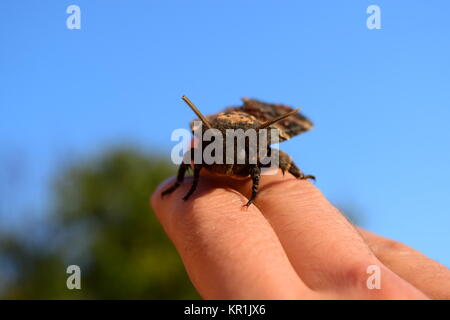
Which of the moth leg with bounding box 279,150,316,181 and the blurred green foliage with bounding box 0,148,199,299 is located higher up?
the moth leg with bounding box 279,150,316,181

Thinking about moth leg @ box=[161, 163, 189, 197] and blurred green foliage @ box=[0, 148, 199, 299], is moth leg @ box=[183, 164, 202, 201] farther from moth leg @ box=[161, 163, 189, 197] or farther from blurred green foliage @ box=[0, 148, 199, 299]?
blurred green foliage @ box=[0, 148, 199, 299]

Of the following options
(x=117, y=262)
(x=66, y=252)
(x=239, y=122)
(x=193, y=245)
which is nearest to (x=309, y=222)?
(x=193, y=245)

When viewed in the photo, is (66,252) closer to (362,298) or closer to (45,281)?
(45,281)

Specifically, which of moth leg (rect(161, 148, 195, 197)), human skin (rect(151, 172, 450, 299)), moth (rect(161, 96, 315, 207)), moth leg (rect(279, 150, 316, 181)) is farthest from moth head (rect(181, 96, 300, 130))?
human skin (rect(151, 172, 450, 299))

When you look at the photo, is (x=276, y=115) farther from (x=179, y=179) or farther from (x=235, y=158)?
(x=235, y=158)

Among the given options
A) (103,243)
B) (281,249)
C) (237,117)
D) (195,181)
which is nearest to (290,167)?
(237,117)

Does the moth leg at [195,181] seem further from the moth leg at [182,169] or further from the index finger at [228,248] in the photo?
the moth leg at [182,169]
